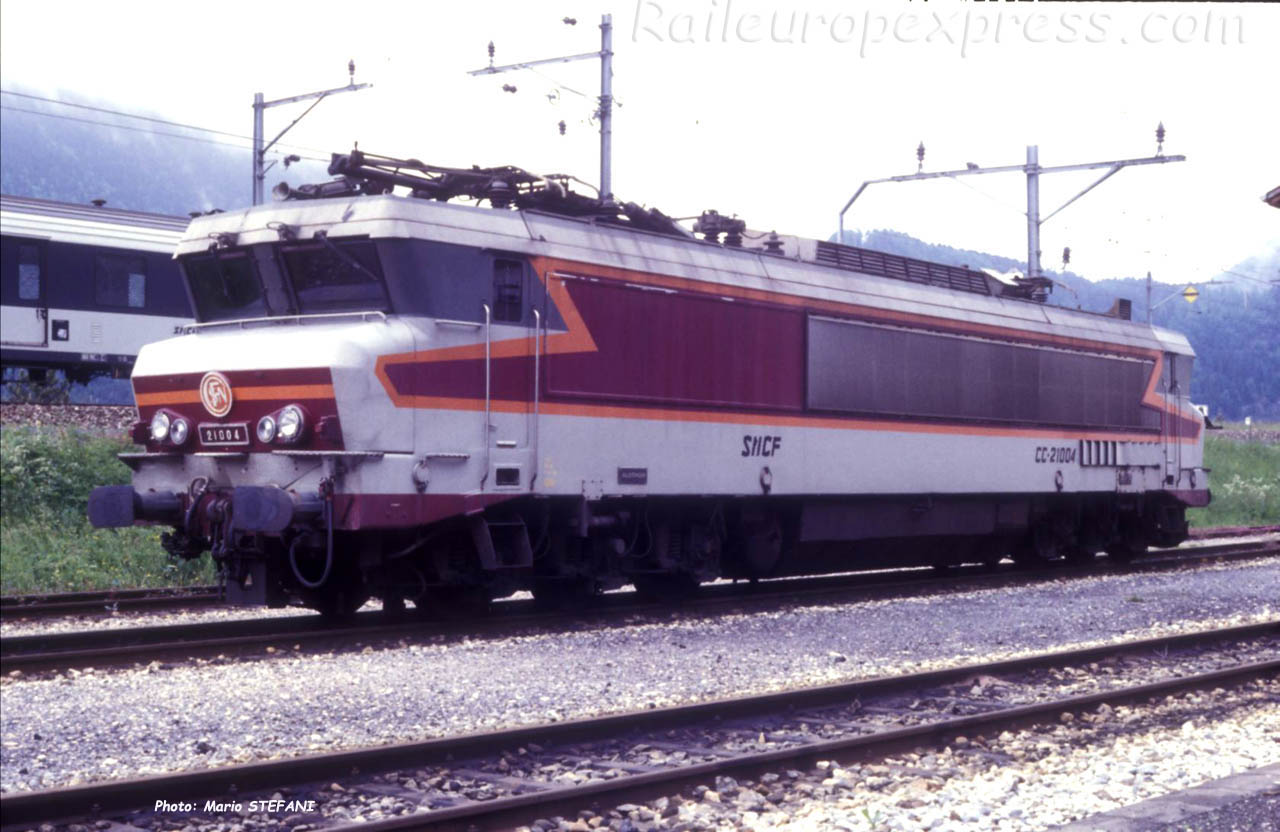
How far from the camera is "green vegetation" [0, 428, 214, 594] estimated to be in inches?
681

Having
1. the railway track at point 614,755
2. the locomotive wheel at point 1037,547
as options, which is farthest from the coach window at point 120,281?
the railway track at point 614,755

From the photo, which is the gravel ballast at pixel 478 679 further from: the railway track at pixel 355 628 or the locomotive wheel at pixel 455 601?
the locomotive wheel at pixel 455 601

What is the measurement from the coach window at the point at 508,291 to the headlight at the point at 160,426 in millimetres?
3050

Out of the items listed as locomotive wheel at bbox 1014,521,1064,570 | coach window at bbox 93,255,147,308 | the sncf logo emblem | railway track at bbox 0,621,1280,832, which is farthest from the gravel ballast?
coach window at bbox 93,255,147,308

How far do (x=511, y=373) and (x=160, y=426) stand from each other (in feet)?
10.3

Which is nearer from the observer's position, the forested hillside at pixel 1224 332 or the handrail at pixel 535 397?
the handrail at pixel 535 397

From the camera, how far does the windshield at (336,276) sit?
11.9 meters

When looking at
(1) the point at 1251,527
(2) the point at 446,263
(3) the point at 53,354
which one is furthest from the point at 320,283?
(1) the point at 1251,527

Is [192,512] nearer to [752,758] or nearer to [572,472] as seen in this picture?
[572,472]

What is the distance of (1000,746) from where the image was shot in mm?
8570

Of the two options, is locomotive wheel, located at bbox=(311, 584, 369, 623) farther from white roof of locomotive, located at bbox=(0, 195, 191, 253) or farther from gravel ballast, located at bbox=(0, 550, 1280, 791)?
white roof of locomotive, located at bbox=(0, 195, 191, 253)

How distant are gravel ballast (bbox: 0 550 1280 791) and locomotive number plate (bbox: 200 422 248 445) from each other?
1.99 meters

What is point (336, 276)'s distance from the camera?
12.2 metres

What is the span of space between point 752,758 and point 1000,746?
75.6 inches
